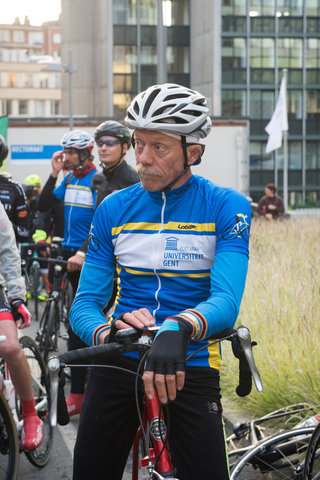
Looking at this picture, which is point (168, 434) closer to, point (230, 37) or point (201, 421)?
point (201, 421)

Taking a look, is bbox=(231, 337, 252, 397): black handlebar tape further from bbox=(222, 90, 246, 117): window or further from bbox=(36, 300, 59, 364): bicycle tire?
bbox=(222, 90, 246, 117): window

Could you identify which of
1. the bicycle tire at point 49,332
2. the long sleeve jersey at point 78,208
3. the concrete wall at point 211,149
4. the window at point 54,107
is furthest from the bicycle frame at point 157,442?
the window at point 54,107

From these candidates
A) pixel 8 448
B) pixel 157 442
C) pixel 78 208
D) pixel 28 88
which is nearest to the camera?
pixel 157 442

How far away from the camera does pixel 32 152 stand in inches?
1255

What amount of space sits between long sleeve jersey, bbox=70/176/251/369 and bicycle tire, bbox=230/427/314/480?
147 cm

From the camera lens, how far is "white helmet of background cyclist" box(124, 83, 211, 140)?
280 cm

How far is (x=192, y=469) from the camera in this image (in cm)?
261

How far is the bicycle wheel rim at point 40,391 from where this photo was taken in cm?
511

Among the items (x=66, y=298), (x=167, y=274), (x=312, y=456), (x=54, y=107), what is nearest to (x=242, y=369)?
(x=167, y=274)

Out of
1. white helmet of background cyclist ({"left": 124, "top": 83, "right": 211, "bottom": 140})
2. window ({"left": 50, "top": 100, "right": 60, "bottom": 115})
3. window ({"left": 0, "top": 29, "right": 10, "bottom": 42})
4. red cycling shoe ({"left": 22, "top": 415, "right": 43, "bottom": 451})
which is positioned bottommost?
window ({"left": 50, "top": 100, "right": 60, "bottom": 115})

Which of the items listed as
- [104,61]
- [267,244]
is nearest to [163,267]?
[267,244]

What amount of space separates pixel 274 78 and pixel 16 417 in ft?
221

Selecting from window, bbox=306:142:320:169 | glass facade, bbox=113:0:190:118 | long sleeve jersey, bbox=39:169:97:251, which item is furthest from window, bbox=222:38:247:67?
long sleeve jersey, bbox=39:169:97:251

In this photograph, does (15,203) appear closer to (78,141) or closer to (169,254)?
(78,141)
